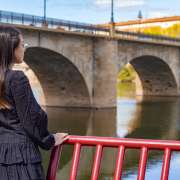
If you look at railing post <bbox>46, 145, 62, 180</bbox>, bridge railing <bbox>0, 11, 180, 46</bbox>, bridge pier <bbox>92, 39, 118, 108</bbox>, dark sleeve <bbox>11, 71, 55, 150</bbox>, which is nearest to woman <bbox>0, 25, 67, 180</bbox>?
dark sleeve <bbox>11, 71, 55, 150</bbox>

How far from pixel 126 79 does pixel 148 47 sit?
39715 mm

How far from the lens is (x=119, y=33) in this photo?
132 ft

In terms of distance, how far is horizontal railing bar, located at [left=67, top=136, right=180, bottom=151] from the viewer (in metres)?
4.29

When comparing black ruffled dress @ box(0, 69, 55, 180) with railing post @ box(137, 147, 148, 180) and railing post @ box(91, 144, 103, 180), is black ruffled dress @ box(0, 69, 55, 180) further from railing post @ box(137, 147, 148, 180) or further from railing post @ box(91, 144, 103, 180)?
railing post @ box(137, 147, 148, 180)

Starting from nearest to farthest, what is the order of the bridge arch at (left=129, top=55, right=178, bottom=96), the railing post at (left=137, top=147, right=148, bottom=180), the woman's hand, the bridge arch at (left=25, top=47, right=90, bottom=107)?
the woman's hand → the railing post at (left=137, top=147, right=148, bottom=180) → the bridge arch at (left=25, top=47, right=90, bottom=107) → the bridge arch at (left=129, top=55, right=178, bottom=96)

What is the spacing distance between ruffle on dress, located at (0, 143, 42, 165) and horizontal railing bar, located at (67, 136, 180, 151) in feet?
1.99

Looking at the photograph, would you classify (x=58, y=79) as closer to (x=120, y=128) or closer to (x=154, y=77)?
(x=120, y=128)

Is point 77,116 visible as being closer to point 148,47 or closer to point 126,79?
point 148,47

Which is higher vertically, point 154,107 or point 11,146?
point 11,146

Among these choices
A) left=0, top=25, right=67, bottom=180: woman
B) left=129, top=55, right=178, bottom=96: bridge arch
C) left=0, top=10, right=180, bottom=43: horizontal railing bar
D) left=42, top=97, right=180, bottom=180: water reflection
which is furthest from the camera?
left=129, top=55, right=178, bottom=96: bridge arch

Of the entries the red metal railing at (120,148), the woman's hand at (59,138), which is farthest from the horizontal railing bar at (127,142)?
the woman's hand at (59,138)

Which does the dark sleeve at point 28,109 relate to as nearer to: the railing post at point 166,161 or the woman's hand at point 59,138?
the woman's hand at point 59,138

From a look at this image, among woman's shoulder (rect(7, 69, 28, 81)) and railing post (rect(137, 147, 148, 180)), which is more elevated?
woman's shoulder (rect(7, 69, 28, 81))

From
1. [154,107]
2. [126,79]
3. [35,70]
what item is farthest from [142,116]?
[126,79]
